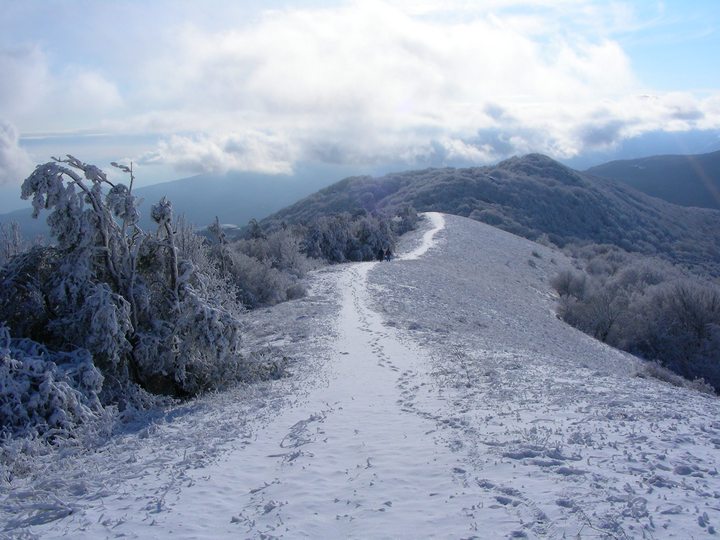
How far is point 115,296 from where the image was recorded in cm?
1000

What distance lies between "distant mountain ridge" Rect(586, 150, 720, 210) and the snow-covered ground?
567ft

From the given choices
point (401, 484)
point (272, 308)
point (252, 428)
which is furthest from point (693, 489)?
point (272, 308)

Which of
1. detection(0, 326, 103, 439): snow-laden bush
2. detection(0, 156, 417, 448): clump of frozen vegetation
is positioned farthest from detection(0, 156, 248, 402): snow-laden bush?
detection(0, 326, 103, 439): snow-laden bush

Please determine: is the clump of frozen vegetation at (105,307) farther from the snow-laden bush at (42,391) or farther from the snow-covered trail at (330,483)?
the snow-covered trail at (330,483)

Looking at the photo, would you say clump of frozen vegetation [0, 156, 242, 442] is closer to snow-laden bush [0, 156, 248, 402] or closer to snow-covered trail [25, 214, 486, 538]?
snow-laden bush [0, 156, 248, 402]

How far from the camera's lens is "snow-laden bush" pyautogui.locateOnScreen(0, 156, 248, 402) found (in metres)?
9.78

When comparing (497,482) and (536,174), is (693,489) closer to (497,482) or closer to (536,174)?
(497,482)

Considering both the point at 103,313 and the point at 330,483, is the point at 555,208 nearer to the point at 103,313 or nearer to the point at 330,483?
the point at 103,313

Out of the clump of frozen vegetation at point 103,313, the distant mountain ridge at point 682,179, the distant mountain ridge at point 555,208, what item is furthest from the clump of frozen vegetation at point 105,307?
the distant mountain ridge at point 682,179

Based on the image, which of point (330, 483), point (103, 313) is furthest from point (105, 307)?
point (330, 483)

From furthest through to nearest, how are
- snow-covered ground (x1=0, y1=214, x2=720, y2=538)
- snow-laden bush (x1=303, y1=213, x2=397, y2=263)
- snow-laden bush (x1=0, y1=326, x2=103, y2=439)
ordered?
1. snow-laden bush (x1=303, y1=213, x2=397, y2=263)
2. snow-laden bush (x1=0, y1=326, x2=103, y2=439)
3. snow-covered ground (x1=0, y1=214, x2=720, y2=538)

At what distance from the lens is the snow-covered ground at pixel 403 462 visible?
5.08 meters

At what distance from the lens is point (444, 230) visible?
51.1m

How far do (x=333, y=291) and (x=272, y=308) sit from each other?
4036 mm
